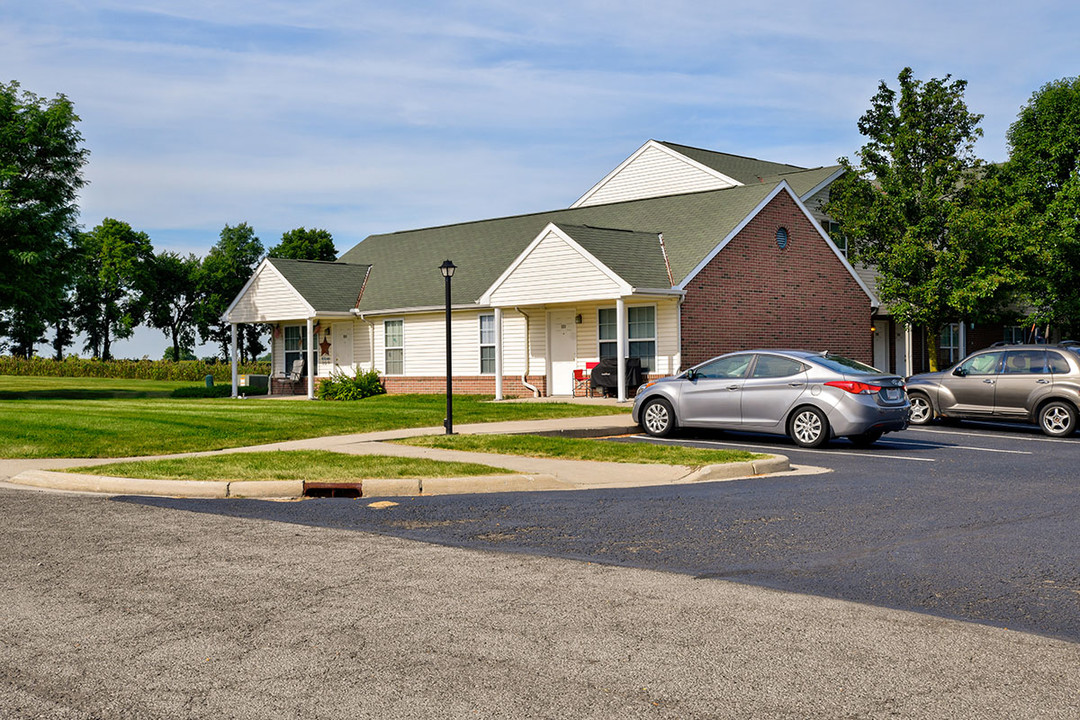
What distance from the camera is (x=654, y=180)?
37.8 meters

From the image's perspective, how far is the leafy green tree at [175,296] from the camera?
2891 inches

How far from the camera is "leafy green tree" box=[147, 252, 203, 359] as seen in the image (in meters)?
73.4

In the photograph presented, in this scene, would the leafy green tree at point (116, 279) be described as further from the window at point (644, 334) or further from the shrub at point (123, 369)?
the window at point (644, 334)

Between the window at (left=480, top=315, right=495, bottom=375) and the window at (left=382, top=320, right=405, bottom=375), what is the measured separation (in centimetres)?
357

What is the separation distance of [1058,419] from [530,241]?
18.3 meters

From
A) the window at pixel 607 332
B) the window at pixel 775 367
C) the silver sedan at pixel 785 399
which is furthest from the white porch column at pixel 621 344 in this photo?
the window at pixel 775 367

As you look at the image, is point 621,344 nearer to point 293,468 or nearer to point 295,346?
point 293,468

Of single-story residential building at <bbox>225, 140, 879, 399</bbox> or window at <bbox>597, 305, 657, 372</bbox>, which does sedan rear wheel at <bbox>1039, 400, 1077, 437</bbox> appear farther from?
window at <bbox>597, 305, 657, 372</bbox>

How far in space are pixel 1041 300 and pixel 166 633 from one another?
37910mm

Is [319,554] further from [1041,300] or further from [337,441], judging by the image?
[1041,300]

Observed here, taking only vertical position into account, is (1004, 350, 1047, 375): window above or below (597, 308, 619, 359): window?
below

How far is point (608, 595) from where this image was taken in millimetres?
6551

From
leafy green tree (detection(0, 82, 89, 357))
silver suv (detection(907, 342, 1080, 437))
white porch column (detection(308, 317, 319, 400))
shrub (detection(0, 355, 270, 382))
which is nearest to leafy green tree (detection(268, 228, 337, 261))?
shrub (detection(0, 355, 270, 382))

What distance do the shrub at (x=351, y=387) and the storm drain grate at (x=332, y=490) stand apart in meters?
20.5
